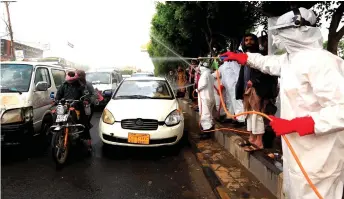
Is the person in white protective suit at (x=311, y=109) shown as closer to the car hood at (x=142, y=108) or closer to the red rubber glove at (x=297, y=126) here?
the red rubber glove at (x=297, y=126)

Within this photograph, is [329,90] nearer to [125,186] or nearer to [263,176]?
[263,176]

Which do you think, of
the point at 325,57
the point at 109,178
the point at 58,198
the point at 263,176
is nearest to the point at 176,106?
the point at 109,178

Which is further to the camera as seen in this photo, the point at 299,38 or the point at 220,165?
the point at 220,165

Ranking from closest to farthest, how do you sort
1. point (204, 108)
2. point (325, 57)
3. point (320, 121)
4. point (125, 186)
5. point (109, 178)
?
point (320, 121) < point (325, 57) < point (125, 186) < point (109, 178) < point (204, 108)

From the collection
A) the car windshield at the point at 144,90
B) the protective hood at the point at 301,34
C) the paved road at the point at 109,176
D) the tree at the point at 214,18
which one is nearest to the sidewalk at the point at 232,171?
the paved road at the point at 109,176

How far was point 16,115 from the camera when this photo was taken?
484 centimetres

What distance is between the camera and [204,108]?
6.05 metres

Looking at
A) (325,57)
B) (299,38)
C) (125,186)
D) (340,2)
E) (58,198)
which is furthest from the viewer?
(340,2)

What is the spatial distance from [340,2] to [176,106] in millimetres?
3811

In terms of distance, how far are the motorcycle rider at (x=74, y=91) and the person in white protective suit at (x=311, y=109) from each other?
3.98 m

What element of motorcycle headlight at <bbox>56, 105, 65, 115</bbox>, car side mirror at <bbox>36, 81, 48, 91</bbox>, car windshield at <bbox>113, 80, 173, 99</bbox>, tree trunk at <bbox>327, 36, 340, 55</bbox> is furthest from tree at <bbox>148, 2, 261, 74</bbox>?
motorcycle headlight at <bbox>56, 105, 65, 115</bbox>

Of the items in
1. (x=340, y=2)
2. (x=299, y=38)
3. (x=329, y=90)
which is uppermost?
(x=340, y=2)

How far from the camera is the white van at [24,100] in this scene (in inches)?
188

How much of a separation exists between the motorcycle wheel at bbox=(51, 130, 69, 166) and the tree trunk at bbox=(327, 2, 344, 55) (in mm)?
5285
